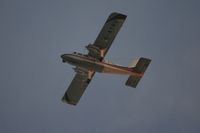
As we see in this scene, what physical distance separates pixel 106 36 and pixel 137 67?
5615mm

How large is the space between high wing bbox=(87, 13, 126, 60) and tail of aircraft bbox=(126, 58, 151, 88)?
4.50 metres

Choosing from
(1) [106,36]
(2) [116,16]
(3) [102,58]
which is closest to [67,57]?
(3) [102,58]

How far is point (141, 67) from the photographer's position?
68.1 m

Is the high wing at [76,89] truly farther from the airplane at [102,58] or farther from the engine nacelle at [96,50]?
the engine nacelle at [96,50]

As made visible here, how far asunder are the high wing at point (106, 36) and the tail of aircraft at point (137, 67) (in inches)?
177

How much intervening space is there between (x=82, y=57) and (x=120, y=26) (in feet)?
18.3

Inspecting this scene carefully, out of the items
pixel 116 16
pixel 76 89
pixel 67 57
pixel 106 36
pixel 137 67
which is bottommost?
pixel 76 89

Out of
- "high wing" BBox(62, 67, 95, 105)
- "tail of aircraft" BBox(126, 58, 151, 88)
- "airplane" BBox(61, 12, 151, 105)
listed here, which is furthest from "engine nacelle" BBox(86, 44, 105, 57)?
"tail of aircraft" BBox(126, 58, 151, 88)

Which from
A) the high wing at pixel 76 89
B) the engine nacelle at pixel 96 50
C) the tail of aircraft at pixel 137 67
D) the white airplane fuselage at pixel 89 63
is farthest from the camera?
the high wing at pixel 76 89

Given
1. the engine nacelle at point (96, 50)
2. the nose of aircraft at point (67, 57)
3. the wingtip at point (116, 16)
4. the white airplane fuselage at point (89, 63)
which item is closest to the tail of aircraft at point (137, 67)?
the white airplane fuselage at point (89, 63)

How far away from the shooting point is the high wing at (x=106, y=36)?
6544cm

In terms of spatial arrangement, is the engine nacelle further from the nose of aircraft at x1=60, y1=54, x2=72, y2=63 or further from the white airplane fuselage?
the nose of aircraft at x1=60, y1=54, x2=72, y2=63

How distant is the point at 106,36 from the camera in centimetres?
6588

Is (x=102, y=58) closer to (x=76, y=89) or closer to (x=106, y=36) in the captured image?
(x=106, y=36)
